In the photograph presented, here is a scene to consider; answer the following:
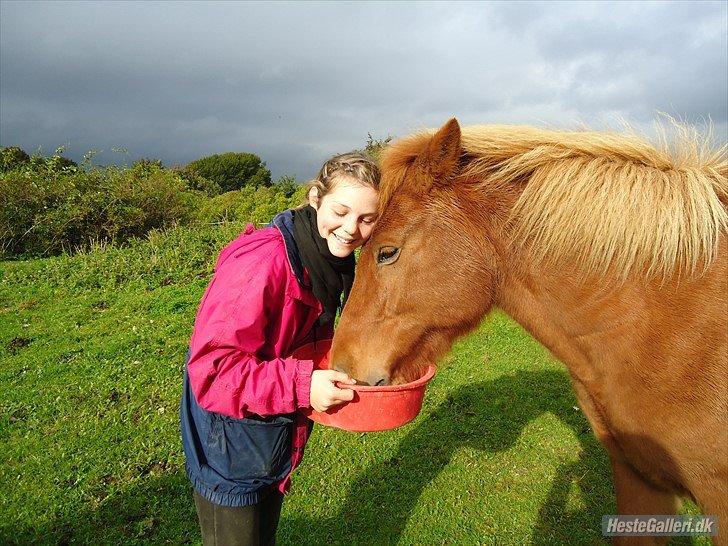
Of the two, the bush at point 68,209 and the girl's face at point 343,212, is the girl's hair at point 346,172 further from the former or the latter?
the bush at point 68,209

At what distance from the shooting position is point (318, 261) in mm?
2199

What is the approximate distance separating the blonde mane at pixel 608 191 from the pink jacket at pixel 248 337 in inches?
27.8

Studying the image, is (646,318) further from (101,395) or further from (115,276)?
(115,276)

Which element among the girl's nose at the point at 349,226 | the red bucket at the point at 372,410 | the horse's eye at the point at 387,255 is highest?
the girl's nose at the point at 349,226

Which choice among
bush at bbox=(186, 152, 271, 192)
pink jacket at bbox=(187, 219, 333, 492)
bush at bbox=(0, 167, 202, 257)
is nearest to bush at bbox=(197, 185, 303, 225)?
bush at bbox=(0, 167, 202, 257)

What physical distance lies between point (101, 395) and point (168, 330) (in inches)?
83.2

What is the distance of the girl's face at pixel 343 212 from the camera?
223cm

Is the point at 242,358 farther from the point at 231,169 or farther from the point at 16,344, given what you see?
the point at 231,169

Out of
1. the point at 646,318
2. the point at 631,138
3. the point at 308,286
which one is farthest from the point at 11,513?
the point at 631,138

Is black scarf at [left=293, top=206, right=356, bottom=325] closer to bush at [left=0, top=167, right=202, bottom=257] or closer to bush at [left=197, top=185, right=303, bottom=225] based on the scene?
bush at [left=197, top=185, right=303, bottom=225]

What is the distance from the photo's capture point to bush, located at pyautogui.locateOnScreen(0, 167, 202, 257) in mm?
13312

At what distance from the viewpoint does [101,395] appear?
569cm

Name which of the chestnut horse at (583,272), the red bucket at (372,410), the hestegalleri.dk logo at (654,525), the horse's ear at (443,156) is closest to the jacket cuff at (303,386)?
the red bucket at (372,410)

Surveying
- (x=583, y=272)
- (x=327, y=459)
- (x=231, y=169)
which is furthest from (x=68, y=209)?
(x=231, y=169)
